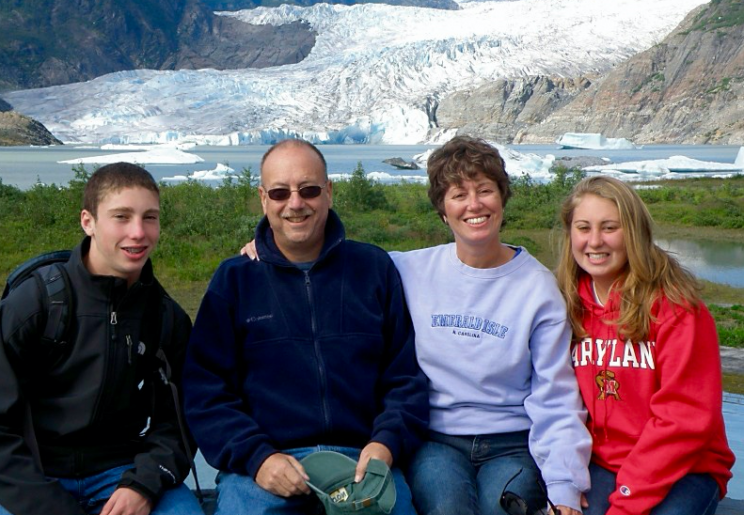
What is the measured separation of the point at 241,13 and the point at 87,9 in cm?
3134

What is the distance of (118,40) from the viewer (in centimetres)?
13088

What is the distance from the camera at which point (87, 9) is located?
130 m

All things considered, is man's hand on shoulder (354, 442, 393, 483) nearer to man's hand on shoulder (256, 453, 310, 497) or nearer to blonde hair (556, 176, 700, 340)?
man's hand on shoulder (256, 453, 310, 497)

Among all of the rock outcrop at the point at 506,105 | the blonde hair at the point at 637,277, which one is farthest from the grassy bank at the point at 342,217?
the rock outcrop at the point at 506,105

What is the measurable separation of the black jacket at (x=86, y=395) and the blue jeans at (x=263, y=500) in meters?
0.14

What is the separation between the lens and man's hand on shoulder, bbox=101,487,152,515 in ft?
6.91

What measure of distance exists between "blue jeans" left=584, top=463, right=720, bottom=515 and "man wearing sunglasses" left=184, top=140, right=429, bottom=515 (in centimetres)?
49

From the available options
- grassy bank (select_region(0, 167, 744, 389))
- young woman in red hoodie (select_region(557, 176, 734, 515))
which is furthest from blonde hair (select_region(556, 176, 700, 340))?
grassy bank (select_region(0, 167, 744, 389))

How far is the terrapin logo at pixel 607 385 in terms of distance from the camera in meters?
2.30

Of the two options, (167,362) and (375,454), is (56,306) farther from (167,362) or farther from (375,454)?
(375,454)

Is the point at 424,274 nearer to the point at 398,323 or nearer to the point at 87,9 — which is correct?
the point at 398,323

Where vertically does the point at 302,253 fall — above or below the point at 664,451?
above

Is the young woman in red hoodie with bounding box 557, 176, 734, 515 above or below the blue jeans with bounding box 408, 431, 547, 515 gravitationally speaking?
above

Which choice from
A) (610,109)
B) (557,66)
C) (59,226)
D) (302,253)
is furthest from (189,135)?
(302,253)
